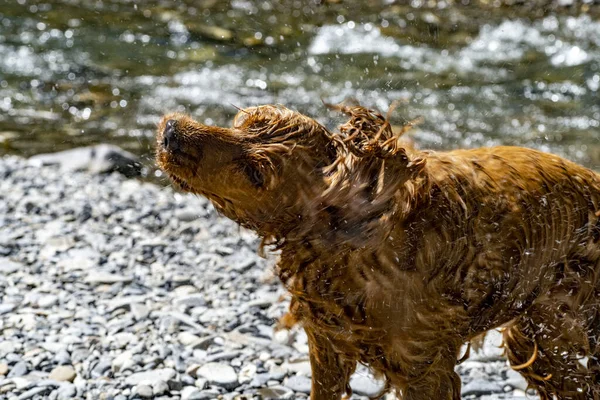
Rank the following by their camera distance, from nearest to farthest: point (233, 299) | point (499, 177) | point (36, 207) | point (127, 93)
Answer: point (499, 177)
point (233, 299)
point (36, 207)
point (127, 93)

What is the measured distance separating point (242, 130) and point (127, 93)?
32.3 feet

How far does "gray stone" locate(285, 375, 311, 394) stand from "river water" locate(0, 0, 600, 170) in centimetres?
572

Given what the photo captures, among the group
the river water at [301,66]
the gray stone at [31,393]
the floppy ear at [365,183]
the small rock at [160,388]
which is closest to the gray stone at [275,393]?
the small rock at [160,388]

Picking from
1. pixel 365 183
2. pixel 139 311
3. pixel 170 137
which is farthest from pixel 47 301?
pixel 365 183

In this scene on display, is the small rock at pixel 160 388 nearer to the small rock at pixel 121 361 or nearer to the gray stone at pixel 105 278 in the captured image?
the small rock at pixel 121 361

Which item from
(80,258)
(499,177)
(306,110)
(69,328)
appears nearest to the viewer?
(499,177)

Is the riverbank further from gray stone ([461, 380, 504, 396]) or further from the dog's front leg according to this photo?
the dog's front leg

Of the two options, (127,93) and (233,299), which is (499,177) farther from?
(127,93)

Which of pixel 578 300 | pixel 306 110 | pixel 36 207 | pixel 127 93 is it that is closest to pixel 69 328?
pixel 36 207

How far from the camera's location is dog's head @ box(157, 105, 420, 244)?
136 inches

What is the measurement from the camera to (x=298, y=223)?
3578 millimetres

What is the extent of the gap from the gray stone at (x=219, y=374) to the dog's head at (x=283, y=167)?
1988mm

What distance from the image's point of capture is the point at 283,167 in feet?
11.6

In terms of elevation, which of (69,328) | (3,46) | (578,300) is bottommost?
(3,46)
